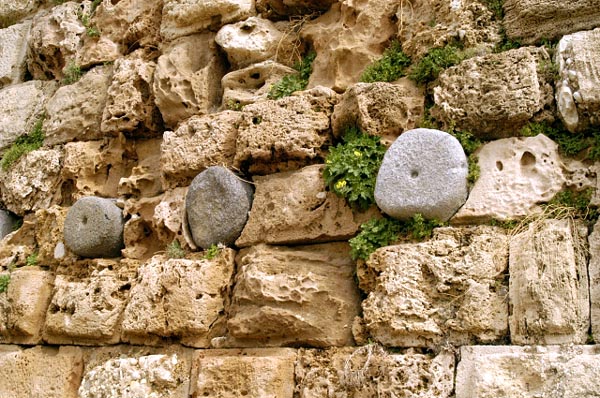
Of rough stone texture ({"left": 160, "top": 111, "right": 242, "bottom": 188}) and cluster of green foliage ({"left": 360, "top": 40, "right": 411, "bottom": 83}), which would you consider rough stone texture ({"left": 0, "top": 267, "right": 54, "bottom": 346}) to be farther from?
cluster of green foliage ({"left": 360, "top": 40, "right": 411, "bottom": 83})

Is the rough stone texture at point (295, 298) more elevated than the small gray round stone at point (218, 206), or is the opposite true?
the small gray round stone at point (218, 206)

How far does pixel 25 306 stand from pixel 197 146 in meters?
1.41

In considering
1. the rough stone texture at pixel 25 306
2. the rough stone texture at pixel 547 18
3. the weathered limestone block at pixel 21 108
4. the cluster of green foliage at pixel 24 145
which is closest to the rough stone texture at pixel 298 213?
the rough stone texture at pixel 547 18

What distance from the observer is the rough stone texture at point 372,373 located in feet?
9.37

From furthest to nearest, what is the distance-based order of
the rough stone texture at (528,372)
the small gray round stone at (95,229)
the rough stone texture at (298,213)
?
the small gray round stone at (95,229) → the rough stone texture at (298,213) → the rough stone texture at (528,372)

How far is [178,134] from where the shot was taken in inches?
162

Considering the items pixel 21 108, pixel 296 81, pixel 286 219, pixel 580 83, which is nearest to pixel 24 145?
pixel 21 108

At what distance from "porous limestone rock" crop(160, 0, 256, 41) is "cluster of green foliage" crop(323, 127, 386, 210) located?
1315mm

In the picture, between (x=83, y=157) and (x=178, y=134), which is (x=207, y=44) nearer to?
(x=178, y=134)

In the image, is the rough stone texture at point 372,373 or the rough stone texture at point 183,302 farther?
the rough stone texture at point 183,302

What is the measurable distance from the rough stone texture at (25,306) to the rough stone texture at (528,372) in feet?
8.46

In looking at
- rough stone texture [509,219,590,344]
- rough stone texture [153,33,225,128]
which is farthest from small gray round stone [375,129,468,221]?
rough stone texture [153,33,225,128]

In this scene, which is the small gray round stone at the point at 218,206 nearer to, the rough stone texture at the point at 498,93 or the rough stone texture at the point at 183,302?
the rough stone texture at the point at 183,302

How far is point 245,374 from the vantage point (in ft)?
10.8
